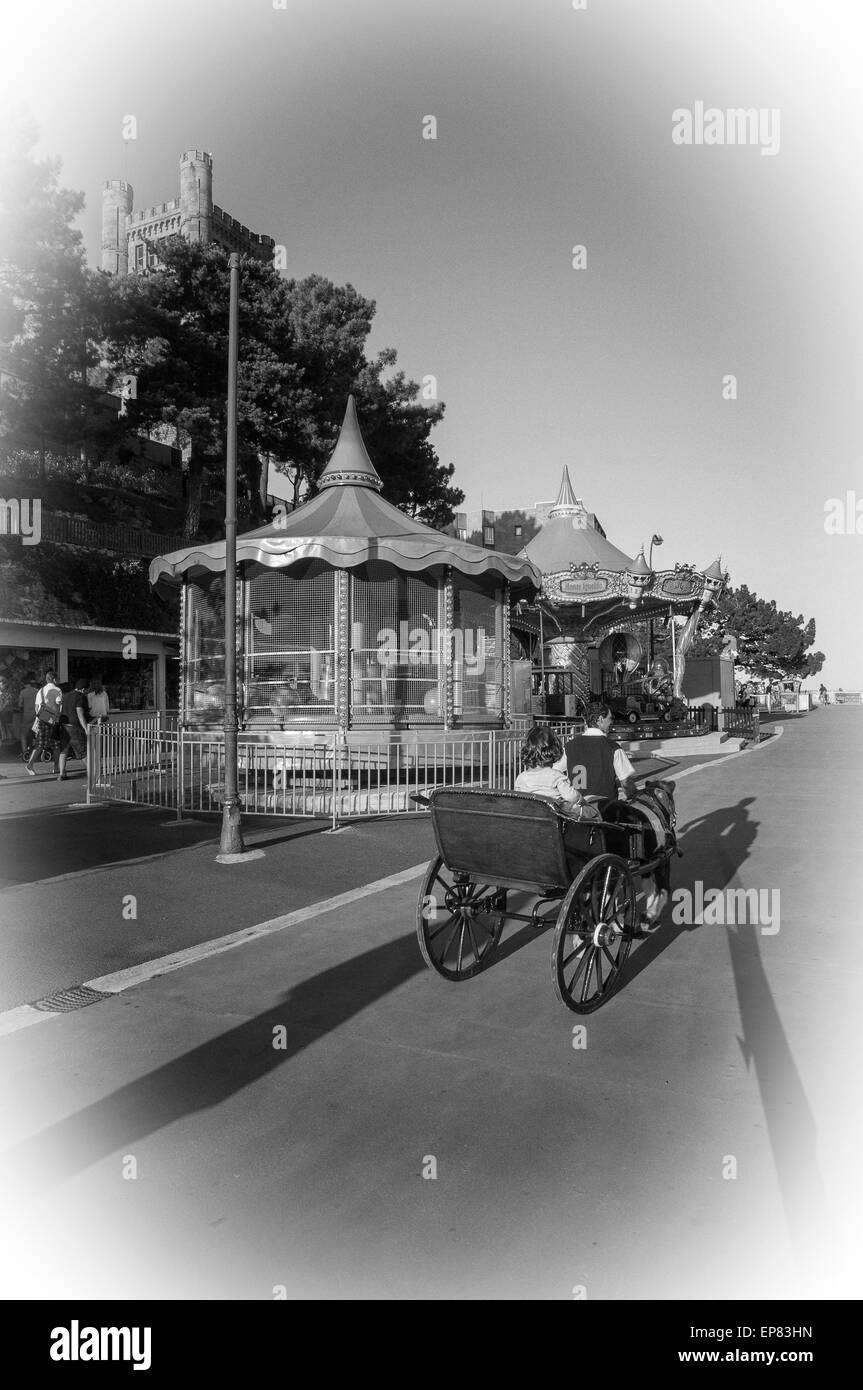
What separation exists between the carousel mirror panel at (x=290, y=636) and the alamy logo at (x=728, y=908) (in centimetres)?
930

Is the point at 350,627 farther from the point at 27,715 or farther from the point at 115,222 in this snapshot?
the point at 115,222

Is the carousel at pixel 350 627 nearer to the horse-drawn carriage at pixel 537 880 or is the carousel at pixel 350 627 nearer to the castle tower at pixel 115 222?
the horse-drawn carriage at pixel 537 880

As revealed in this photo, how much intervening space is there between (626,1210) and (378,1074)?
4.57 ft

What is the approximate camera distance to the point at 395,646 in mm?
16344

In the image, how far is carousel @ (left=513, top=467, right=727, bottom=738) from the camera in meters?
29.2

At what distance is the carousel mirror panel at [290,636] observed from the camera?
15.6m

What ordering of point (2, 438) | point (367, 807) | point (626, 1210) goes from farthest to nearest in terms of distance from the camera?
point (2, 438) < point (367, 807) < point (626, 1210)

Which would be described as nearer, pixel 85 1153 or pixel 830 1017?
pixel 85 1153

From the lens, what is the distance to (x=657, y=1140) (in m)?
3.42

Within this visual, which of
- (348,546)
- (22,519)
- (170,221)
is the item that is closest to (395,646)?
(348,546)

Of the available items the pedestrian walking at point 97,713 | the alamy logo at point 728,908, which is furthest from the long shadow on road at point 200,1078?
the pedestrian walking at point 97,713
